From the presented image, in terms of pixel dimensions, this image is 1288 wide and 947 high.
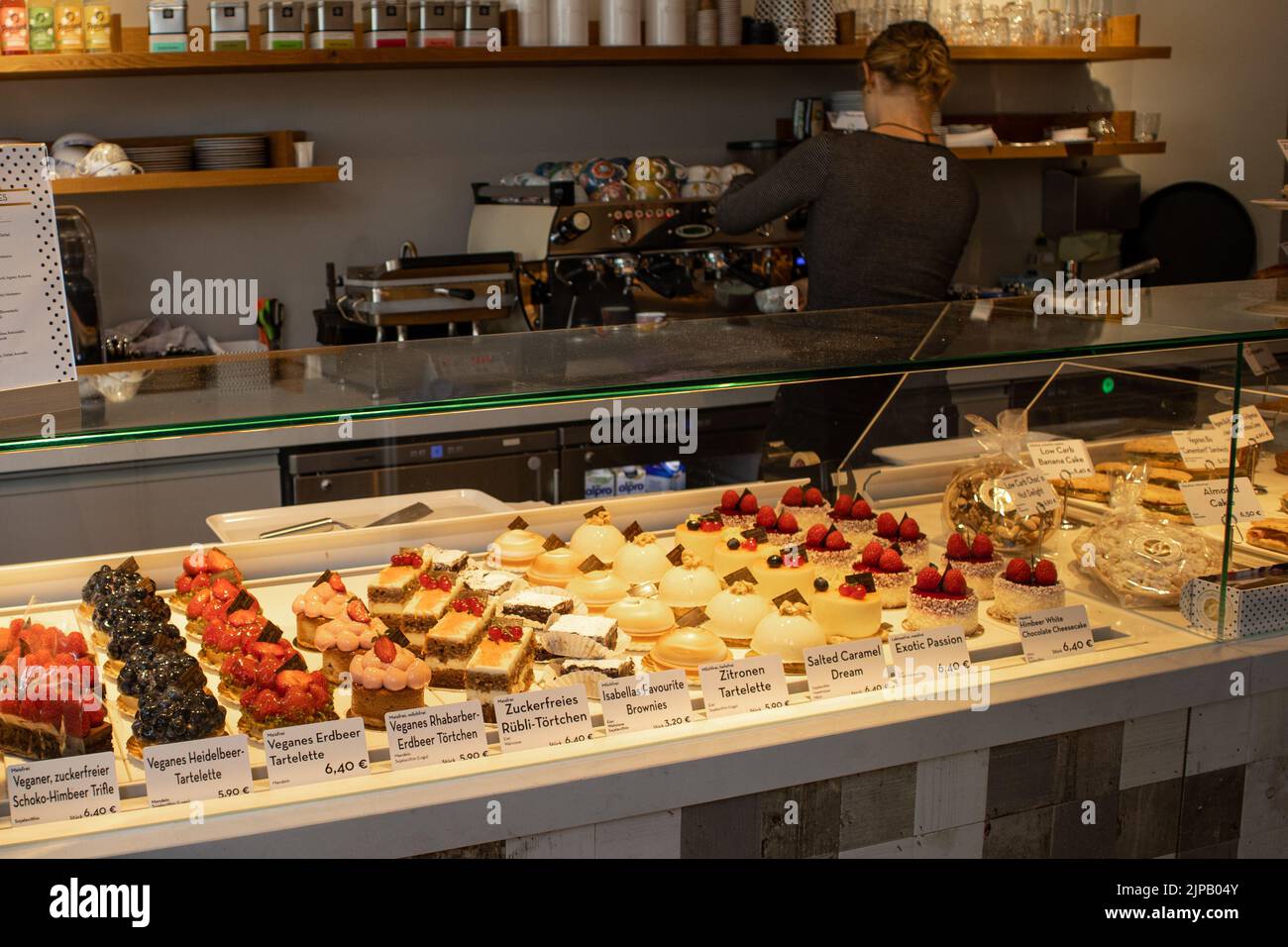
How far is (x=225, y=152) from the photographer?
15.4 ft

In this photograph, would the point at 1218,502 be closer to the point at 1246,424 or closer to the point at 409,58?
the point at 1246,424

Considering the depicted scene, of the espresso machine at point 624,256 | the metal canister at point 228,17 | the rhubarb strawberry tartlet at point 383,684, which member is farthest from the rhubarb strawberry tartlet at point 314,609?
the metal canister at point 228,17

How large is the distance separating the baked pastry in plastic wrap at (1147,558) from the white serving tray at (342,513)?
3.99 feet

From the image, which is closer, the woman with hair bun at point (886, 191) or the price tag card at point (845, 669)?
the price tag card at point (845, 669)

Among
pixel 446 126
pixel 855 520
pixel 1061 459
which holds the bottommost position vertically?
pixel 855 520

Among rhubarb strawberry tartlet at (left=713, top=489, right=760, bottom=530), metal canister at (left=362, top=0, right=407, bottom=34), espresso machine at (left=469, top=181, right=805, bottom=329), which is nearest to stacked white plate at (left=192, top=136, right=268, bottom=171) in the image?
metal canister at (left=362, top=0, right=407, bottom=34)

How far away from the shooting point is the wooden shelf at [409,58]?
4.39m

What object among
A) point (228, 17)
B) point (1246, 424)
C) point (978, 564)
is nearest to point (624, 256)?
point (228, 17)

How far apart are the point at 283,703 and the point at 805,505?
1242mm

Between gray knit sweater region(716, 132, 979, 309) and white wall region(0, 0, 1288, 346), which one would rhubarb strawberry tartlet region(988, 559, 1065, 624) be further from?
white wall region(0, 0, 1288, 346)

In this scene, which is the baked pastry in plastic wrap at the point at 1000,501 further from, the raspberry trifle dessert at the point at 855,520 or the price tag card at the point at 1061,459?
the raspberry trifle dessert at the point at 855,520

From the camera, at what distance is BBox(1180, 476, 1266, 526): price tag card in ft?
8.06
